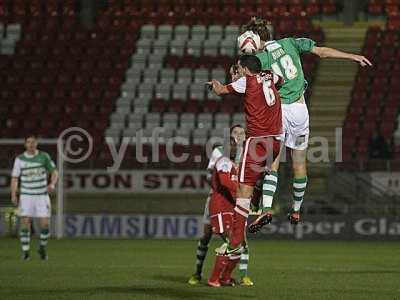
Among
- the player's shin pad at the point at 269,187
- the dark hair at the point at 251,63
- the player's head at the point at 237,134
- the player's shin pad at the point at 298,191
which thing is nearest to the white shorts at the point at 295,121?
the player's shin pad at the point at 298,191

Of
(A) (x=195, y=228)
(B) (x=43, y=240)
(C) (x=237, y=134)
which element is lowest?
(A) (x=195, y=228)

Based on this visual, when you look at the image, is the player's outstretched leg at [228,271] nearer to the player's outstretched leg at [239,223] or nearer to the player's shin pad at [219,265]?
the player's shin pad at [219,265]

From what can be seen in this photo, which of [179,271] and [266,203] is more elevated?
[266,203]

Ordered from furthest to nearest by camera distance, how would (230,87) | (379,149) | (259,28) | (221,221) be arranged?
1. (379,149)
2. (221,221)
3. (259,28)
4. (230,87)

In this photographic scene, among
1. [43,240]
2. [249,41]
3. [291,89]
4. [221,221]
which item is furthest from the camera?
[43,240]

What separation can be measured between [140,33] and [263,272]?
1796 cm

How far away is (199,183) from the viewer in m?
25.7

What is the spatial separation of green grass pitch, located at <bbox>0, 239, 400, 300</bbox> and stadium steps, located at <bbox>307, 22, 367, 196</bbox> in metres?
5.24

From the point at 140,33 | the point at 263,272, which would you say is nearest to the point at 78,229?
the point at 140,33

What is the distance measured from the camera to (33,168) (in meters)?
19.4

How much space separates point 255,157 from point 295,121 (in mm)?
841

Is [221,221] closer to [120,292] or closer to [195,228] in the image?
[120,292]

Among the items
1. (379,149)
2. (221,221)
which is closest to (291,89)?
(221,221)

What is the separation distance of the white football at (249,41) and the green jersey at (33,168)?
851 centimetres
